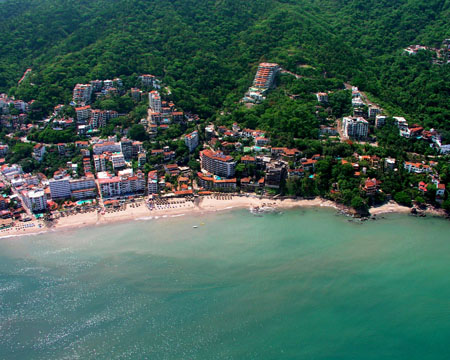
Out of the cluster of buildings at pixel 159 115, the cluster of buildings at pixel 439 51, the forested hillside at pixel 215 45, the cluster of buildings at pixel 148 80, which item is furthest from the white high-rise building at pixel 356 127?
the cluster of buildings at pixel 148 80

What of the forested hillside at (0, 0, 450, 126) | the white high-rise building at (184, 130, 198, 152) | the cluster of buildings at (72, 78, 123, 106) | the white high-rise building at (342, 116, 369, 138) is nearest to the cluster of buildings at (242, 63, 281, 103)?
the forested hillside at (0, 0, 450, 126)

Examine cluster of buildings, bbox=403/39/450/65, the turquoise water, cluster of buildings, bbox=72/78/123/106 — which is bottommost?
the turquoise water

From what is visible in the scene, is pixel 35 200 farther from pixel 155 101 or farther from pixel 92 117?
pixel 155 101

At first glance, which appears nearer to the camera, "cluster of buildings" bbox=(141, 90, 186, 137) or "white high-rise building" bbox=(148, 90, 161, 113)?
"cluster of buildings" bbox=(141, 90, 186, 137)

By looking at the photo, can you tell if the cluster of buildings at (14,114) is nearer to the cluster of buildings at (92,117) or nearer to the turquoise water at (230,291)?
the cluster of buildings at (92,117)

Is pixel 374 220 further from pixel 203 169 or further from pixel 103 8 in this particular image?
pixel 103 8

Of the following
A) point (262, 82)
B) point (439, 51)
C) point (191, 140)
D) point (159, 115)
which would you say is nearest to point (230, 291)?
point (191, 140)

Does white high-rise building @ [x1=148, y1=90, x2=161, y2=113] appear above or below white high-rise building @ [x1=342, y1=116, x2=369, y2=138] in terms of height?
above

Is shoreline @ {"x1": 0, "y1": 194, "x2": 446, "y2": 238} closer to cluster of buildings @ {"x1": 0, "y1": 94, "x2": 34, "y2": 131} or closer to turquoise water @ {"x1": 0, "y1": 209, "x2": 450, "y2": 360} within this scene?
turquoise water @ {"x1": 0, "y1": 209, "x2": 450, "y2": 360}
